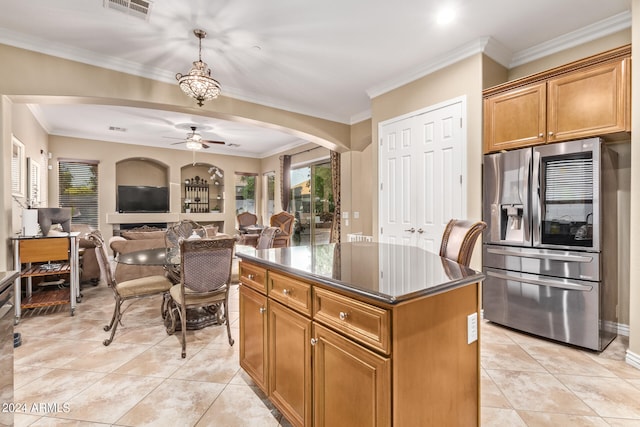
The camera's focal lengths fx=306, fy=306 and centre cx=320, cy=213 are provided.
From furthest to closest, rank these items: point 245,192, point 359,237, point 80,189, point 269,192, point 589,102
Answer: point 245,192 < point 269,192 < point 80,189 < point 359,237 < point 589,102

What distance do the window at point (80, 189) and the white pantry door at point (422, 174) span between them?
7142 mm

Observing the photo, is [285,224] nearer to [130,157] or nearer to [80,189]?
[130,157]

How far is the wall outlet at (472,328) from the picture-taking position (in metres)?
1.39

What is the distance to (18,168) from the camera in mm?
4316

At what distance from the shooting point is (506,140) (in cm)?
308

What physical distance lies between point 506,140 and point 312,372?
2923mm

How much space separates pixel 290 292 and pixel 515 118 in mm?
2848

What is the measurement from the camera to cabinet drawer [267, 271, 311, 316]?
150cm

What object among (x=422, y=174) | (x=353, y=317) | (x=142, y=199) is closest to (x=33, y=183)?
(x=142, y=199)

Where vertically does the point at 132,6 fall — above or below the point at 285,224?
above

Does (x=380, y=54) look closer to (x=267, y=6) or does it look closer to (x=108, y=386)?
(x=267, y=6)

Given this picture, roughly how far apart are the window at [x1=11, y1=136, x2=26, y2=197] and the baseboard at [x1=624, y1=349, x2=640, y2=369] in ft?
22.5

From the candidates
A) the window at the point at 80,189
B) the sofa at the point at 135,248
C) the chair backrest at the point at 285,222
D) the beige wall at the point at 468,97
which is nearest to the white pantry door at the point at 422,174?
the beige wall at the point at 468,97

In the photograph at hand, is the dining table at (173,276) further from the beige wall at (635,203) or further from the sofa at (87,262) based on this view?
the beige wall at (635,203)
